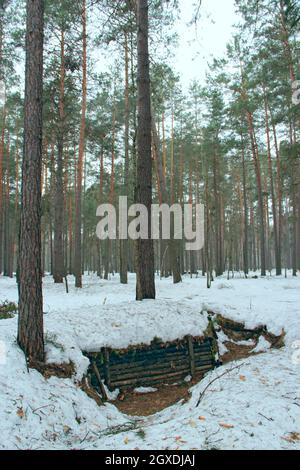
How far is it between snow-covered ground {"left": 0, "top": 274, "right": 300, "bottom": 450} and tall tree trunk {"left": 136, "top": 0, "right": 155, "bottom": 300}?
896mm

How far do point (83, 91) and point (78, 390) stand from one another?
14.2 metres

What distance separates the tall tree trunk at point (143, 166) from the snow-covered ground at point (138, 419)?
2.94 feet

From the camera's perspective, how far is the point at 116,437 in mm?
3988

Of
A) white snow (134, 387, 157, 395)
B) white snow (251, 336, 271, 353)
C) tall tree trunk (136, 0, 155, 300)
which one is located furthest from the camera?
tall tree trunk (136, 0, 155, 300)

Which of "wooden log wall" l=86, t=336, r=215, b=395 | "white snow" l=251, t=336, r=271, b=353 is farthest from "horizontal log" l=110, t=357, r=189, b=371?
"white snow" l=251, t=336, r=271, b=353

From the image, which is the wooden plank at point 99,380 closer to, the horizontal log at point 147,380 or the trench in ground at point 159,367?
Answer: the trench in ground at point 159,367

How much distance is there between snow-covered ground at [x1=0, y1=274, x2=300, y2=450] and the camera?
3.68 m

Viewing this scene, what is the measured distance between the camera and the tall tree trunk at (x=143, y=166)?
28.2 feet

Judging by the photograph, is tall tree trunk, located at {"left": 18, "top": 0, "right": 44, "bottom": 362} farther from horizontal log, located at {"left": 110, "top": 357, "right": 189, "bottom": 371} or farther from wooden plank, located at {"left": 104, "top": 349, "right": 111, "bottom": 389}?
horizontal log, located at {"left": 110, "top": 357, "right": 189, "bottom": 371}

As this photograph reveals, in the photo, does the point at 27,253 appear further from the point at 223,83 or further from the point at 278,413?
the point at 223,83

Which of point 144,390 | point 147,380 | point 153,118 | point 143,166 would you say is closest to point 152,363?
point 147,380

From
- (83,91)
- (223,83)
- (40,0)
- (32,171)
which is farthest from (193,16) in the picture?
(223,83)

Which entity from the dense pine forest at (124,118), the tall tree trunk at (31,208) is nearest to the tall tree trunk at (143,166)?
the dense pine forest at (124,118)

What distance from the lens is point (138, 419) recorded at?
5148 mm
